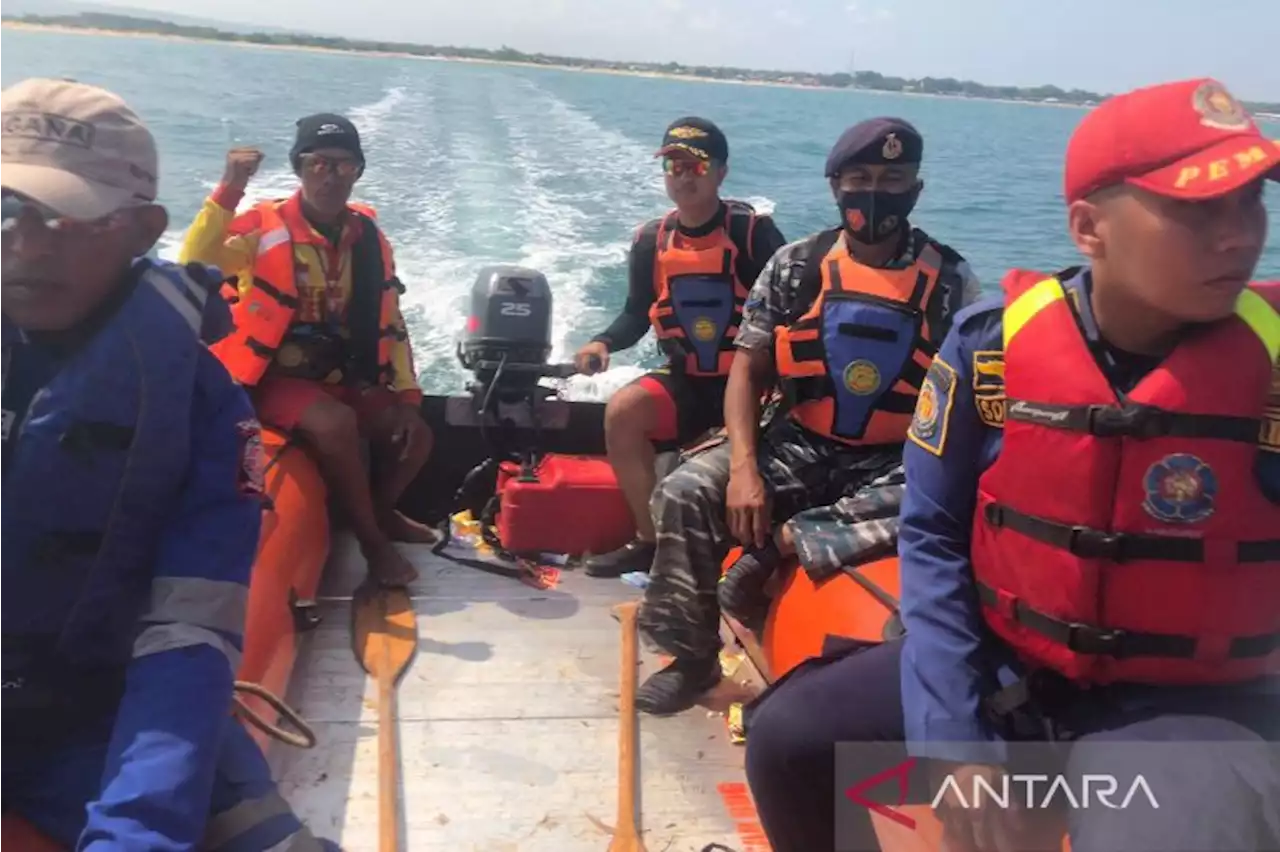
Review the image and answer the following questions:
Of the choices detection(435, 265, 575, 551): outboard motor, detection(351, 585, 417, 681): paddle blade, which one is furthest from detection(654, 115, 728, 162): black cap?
detection(351, 585, 417, 681): paddle blade

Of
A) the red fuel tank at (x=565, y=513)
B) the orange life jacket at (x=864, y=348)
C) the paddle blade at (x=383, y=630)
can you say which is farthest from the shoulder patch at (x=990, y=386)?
the red fuel tank at (x=565, y=513)

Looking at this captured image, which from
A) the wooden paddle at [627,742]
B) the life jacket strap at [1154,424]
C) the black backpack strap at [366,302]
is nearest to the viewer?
the life jacket strap at [1154,424]

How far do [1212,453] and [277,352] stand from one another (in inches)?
105

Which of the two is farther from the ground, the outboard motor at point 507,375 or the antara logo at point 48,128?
the antara logo at point 48,128

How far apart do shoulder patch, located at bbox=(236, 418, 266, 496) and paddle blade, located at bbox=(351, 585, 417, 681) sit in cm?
121

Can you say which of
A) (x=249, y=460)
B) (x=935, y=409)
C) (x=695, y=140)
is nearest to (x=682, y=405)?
(x=695, y=140)

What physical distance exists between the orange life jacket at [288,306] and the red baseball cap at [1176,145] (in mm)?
2420

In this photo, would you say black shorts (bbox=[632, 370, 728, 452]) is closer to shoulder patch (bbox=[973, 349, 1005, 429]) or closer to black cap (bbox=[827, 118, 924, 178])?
Result: black cap (bbox=[827, 118, 924, 178])

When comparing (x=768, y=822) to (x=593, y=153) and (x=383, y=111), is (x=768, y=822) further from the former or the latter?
(x=383, y=111)

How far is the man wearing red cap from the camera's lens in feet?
4.47

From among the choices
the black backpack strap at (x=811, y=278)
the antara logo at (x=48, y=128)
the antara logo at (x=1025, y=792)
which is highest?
the antara logo at (x=48, y=128)

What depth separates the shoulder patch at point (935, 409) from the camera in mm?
1644

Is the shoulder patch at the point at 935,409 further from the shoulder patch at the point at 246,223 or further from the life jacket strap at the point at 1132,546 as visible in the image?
the shoulder patch at the point at 246,223

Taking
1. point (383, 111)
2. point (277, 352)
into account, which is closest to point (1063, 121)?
point (383, 111)
